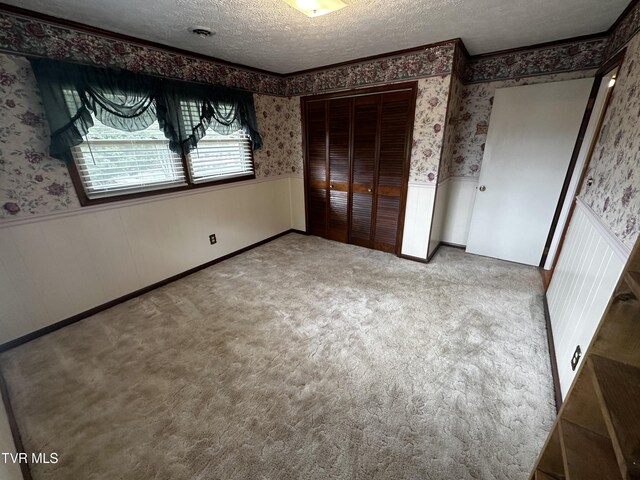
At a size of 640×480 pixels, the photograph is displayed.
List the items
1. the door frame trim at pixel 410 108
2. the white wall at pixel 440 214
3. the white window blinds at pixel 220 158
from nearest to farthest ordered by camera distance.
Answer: the door frame trim at pixel 410 108 < the white window blinds at pixel 220 158 < the white wall at pixel 440 214

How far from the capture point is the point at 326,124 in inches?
135

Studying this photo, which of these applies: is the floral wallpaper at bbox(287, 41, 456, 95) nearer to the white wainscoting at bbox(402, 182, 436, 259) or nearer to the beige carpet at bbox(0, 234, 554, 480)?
the white wainscoting at bbox(402, 182, 436, 259)

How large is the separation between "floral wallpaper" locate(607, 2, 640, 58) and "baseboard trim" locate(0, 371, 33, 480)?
4.13 meters

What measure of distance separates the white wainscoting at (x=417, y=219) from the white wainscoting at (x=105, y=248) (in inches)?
79.0

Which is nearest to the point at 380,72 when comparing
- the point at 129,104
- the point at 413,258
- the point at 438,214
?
the point at 438,214

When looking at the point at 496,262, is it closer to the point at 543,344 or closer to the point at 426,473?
the point at 543,344

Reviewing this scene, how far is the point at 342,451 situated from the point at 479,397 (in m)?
0.86

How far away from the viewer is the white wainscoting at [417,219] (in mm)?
2975

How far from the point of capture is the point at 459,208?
11.3 feet

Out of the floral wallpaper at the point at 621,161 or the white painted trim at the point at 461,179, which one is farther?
the white painted trim at the point at 461,179

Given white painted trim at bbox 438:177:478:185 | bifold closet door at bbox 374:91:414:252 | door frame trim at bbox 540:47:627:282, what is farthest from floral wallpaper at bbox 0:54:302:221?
door frame trim at bbox 540:47:627:282

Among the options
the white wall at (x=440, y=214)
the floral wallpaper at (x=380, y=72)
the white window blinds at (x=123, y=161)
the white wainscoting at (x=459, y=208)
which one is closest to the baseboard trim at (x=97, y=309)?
the white window blinds at (x=123, y=161)

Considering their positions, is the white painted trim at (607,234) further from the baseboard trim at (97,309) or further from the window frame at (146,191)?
the baseboard trim at (97,309)

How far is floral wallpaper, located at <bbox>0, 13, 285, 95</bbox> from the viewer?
1.72 meters
